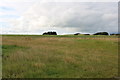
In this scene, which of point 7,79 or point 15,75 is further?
point 15,75

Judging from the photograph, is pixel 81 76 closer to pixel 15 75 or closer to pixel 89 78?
pixel 89 78

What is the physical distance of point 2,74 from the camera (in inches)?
242

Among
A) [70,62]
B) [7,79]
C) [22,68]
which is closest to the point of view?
[7,79]

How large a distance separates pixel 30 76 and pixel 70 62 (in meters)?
3.30

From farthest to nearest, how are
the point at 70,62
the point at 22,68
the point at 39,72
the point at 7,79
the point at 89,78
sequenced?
the point at 70,62, the point at 22,68, the point at 39,72, the point at 89,78, the point at 7,79

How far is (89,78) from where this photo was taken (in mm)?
6047

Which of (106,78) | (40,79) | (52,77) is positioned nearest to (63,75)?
(52,77)

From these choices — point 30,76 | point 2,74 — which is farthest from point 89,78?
point 2,74

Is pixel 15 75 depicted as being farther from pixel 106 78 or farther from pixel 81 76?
pixel 106 78

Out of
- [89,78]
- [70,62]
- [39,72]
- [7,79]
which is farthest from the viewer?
[70,62]

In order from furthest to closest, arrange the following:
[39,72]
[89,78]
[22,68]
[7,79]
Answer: [22,68] → [39,72] → [89,78] → [7,79]

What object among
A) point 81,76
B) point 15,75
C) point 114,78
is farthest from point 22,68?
point 114,78

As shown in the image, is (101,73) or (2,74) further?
(101,73)

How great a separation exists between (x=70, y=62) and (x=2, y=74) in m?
4.14
